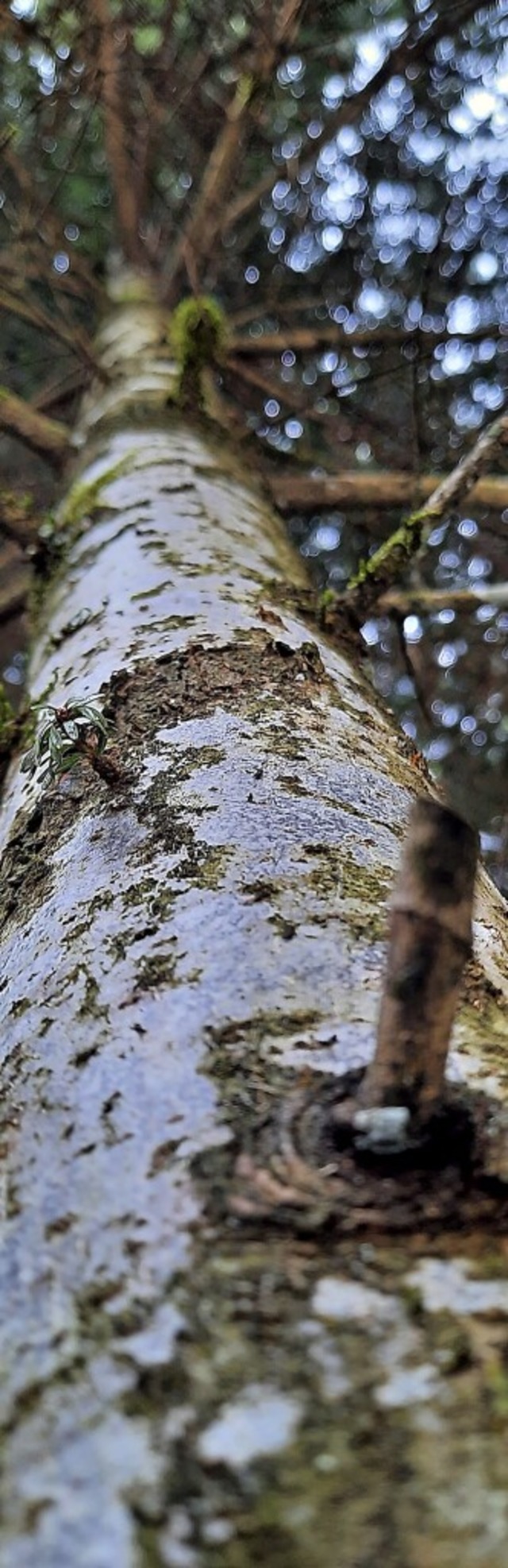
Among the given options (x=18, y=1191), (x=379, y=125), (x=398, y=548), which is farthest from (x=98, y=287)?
(x=18, y=1191)

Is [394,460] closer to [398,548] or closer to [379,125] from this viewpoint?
[379,125]

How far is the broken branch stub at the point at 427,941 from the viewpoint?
0.51 meters

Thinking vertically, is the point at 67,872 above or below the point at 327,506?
below

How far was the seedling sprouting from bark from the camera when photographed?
3.46 feet

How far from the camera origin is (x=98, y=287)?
173 inches

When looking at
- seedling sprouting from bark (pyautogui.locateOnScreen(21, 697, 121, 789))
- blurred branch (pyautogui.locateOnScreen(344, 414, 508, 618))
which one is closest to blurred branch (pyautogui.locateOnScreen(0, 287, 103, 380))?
blurred branch (pyautogui.locateOnScreen(344, 414, 508, 618))

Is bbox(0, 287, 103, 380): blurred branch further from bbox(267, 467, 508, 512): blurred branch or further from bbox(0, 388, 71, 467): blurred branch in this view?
bbox(267, 467, 508, 512): blurred branch

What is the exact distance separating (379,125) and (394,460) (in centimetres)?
206

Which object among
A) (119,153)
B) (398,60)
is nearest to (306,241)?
(119,153)

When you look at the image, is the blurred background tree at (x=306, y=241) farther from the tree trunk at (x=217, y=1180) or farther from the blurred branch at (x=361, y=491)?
the tree trunk at (x=217, y=1180)

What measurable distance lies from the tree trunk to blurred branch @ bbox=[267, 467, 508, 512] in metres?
2.06

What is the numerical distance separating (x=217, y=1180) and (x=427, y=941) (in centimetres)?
18

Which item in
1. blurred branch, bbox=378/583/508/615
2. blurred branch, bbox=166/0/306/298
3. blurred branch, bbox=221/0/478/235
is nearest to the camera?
blurred branch, bbox=378/583/508/615

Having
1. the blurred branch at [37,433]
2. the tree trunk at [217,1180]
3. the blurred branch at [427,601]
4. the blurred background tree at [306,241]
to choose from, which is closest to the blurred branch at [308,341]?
the blurred background tree at [306,241]
